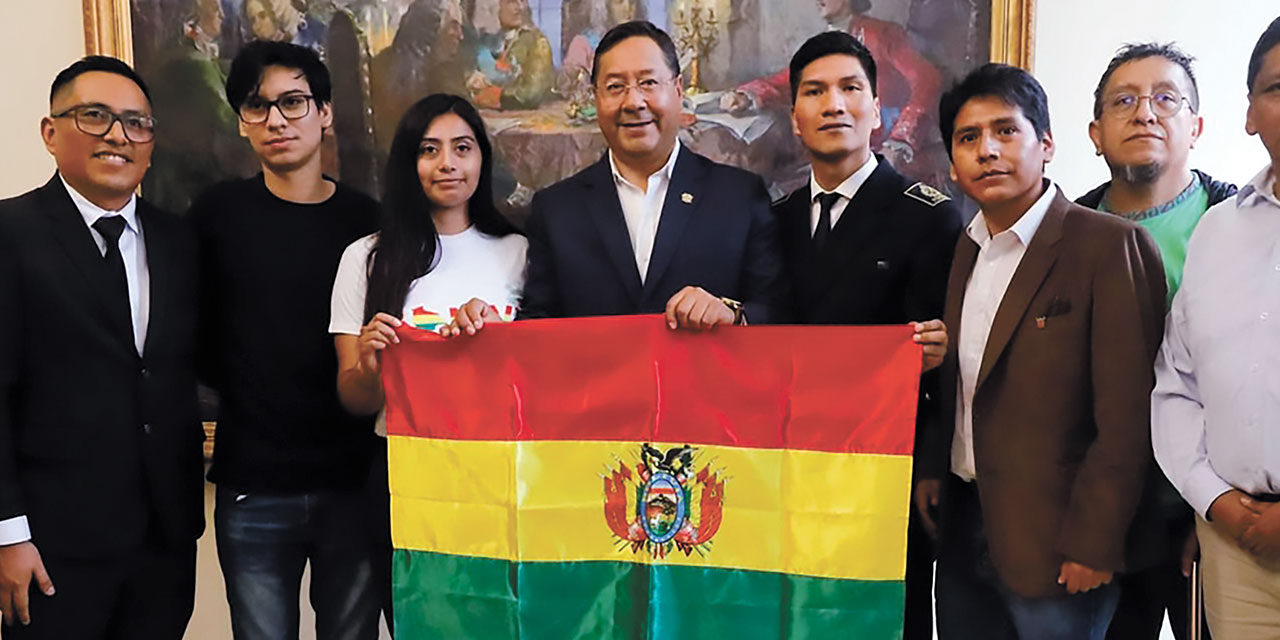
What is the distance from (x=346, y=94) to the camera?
2889 mm

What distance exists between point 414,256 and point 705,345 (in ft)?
2.48

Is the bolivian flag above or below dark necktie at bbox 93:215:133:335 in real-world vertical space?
below

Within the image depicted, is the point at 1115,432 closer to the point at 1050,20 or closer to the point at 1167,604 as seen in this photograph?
the point at 1167,604

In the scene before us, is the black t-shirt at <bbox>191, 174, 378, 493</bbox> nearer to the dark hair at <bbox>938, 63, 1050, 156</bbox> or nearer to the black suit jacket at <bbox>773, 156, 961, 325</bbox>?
the black suit jacket at <bbox>773, 156, 961, 325</bbox>

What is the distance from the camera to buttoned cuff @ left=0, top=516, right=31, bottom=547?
6.52ft

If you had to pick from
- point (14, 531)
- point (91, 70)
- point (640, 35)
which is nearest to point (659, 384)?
point (640, 35)

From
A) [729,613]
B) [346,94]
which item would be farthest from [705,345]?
[346,94]

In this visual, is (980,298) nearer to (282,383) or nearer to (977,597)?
(977,597)

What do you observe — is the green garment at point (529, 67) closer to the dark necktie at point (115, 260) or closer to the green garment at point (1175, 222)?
the dark necktie at point (115, 260)

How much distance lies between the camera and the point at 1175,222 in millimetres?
2154

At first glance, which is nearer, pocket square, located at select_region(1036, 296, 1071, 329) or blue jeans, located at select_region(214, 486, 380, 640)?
pocket square, located at select_region(1036, 296, 1071, 329)

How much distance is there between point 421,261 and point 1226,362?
175 cm

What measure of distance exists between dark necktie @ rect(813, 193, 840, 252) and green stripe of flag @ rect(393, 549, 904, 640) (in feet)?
2.68

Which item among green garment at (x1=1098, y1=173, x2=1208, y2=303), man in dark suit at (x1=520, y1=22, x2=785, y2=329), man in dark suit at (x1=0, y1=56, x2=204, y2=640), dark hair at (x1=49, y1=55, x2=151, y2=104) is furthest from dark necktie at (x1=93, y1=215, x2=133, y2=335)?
green garment at (x1=1098, y1=173, x2=1208, y2=303)
